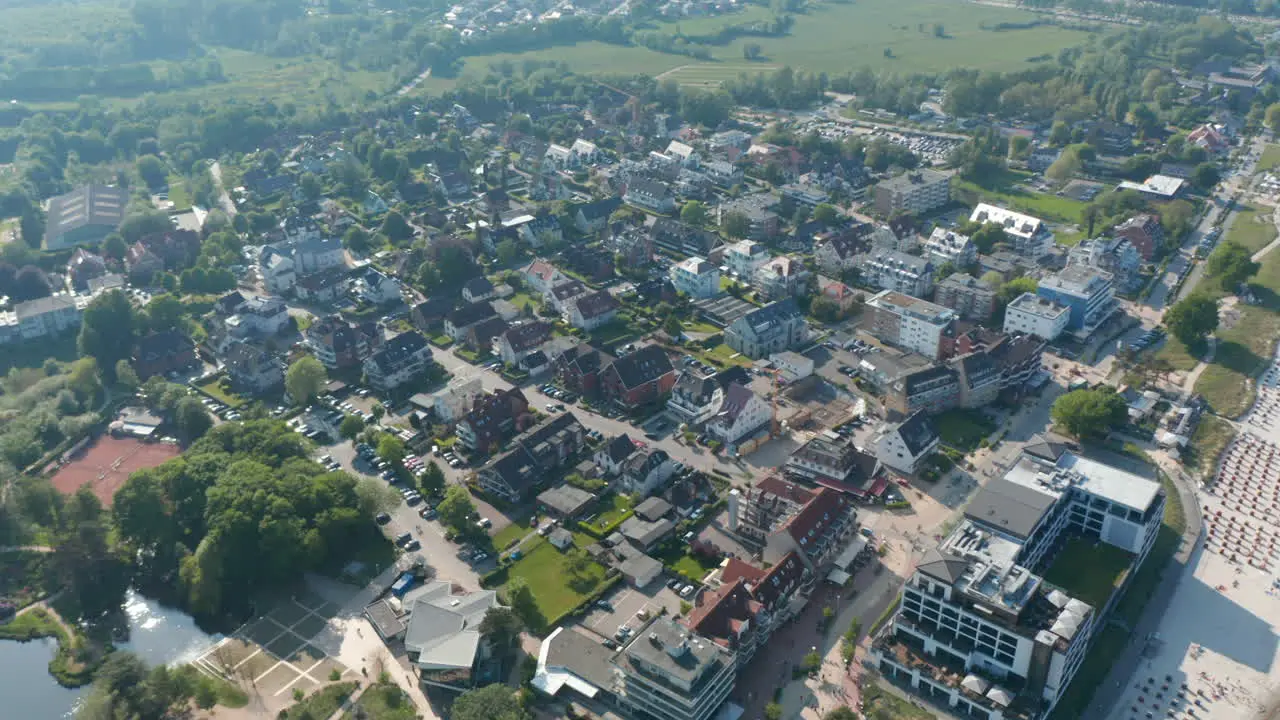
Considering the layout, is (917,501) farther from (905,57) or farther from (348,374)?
(905,57)

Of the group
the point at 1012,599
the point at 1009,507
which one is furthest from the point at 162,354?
the point at 1012,599

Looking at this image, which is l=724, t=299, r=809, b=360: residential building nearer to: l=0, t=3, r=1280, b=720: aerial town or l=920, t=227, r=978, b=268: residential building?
l=0, t=3, r=1280, b=720: aerial town

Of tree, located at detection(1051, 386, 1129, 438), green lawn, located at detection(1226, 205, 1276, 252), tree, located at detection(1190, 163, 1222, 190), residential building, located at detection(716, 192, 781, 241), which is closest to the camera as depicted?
tree, located at detection(1051, 386, 1129, 438)

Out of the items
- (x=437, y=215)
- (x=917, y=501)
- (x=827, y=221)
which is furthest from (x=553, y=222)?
(x=917, y=501)

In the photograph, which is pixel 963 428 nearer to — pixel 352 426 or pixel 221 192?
pixel 352 426

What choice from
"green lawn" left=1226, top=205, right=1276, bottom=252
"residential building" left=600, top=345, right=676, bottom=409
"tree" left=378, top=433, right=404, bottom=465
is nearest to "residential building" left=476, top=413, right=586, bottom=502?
"residential building" left=600, top=345, right=676, bottom=409

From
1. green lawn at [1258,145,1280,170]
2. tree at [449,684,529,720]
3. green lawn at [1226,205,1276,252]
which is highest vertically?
tree at [449,684,529,720]

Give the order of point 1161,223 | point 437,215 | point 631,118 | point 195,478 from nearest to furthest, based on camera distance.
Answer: point 195,478 → point 1161,223 → point 437,215 → point 631,118
